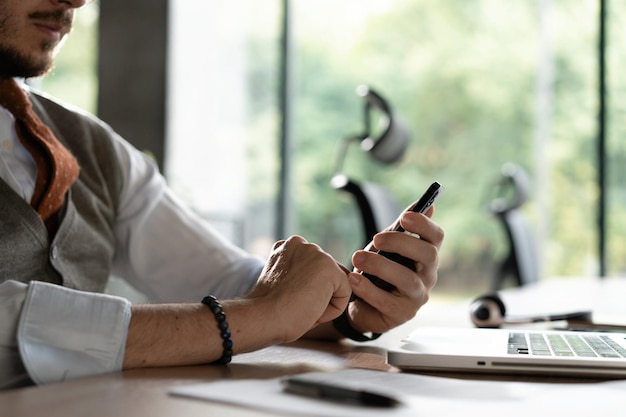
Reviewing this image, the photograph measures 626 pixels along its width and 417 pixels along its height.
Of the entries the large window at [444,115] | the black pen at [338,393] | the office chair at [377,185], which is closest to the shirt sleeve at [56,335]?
the black pen at [338,393]

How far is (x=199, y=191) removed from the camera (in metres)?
5.17

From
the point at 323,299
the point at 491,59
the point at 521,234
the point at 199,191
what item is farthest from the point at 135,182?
the point at 491,59

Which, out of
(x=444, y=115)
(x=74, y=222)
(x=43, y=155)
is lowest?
(x=74, y=222)

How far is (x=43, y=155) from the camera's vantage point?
1.31 meters

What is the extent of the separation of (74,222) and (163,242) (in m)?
0.22

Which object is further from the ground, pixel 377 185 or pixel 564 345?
pixel 377 185

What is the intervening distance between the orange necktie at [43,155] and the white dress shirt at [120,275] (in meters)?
0.02

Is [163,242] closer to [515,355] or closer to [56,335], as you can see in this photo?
[56,335]

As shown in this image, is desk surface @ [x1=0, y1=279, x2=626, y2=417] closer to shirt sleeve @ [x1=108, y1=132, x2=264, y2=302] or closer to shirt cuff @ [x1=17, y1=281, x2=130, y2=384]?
shirt cuff @ [x1=17, y1=281, x2=130, y2=384]

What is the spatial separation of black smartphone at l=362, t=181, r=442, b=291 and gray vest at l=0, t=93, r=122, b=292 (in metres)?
0.47

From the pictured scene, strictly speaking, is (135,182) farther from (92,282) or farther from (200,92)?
(200,92)

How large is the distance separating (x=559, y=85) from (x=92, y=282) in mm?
7554

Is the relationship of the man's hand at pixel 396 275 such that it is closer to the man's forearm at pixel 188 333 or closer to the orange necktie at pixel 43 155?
the man's forearm at pixel 188 333

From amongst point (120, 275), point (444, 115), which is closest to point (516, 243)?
point (120, 275)
